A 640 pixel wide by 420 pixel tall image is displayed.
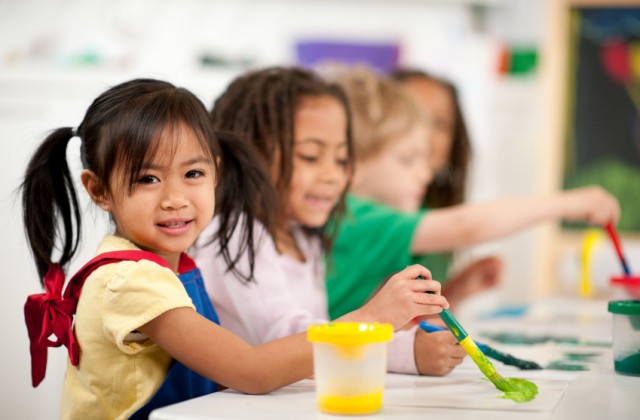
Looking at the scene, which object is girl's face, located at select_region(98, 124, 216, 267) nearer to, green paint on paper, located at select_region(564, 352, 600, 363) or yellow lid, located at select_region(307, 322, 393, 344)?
yellow lid, located at select_region(307, 322, 393, 344)

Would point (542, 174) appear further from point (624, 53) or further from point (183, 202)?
point (183, 202)

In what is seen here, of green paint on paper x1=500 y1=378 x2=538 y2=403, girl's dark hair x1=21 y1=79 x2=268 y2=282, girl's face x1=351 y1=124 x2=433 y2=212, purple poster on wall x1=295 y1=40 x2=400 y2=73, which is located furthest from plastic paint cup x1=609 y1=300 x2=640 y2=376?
purple poster on wall x1=295 y1=40 x2=400 y2=73

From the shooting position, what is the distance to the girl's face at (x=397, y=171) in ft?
5.73

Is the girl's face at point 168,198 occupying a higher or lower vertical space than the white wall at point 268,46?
lower

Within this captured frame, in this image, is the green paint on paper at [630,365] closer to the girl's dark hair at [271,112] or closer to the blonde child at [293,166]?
the blonde child at [293,166]

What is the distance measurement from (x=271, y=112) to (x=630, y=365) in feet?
1.92

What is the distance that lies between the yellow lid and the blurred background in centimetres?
196

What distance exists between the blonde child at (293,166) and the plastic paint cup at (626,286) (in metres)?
0.41

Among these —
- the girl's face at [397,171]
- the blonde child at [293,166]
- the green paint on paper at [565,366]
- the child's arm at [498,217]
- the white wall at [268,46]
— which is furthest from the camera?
the white wall at [268,46]

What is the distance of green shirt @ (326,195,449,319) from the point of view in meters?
1.52

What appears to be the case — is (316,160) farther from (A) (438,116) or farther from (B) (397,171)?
(A) (438,116)

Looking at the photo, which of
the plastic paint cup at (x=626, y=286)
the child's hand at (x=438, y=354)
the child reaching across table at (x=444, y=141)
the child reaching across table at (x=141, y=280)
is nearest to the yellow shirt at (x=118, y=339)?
the child reaching across table at (x=141, y=280)

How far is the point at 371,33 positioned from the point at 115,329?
2.44 meters

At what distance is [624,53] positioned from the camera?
3.17 metres
